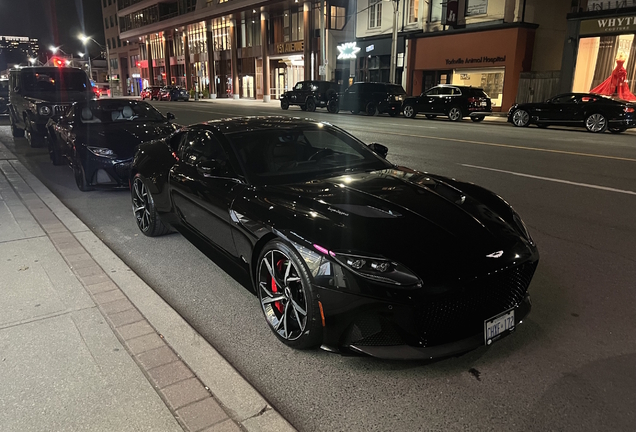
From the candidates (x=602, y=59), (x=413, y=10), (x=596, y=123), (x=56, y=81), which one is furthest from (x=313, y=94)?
(x=56, y=81)

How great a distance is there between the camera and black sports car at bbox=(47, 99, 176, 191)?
749 cm

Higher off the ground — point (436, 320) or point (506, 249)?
point (506, 249)

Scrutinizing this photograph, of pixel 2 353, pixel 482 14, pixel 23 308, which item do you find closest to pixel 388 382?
pixel 2 353

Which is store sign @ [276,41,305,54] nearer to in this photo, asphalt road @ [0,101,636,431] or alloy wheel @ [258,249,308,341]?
asphalt road @ [0,101,636,431]

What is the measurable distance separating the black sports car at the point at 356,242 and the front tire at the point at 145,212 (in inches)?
38.8

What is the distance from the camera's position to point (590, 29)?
24.2m

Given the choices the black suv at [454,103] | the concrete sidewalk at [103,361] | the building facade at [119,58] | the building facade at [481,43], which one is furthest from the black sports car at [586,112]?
the building facade at [119,58]

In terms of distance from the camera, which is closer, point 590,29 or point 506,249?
point 506,249

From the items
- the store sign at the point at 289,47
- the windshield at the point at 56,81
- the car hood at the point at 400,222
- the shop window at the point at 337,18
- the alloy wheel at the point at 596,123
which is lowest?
the alloy wheel at the point at 596,123

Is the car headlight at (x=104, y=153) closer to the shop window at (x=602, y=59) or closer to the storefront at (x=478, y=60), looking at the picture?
the shop window at (x=602, y=59)

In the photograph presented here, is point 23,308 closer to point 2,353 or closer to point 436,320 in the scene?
point 2,353

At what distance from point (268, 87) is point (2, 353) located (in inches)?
1950

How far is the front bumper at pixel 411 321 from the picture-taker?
8.82 ft

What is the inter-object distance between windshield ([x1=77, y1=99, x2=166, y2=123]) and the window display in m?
23.6
